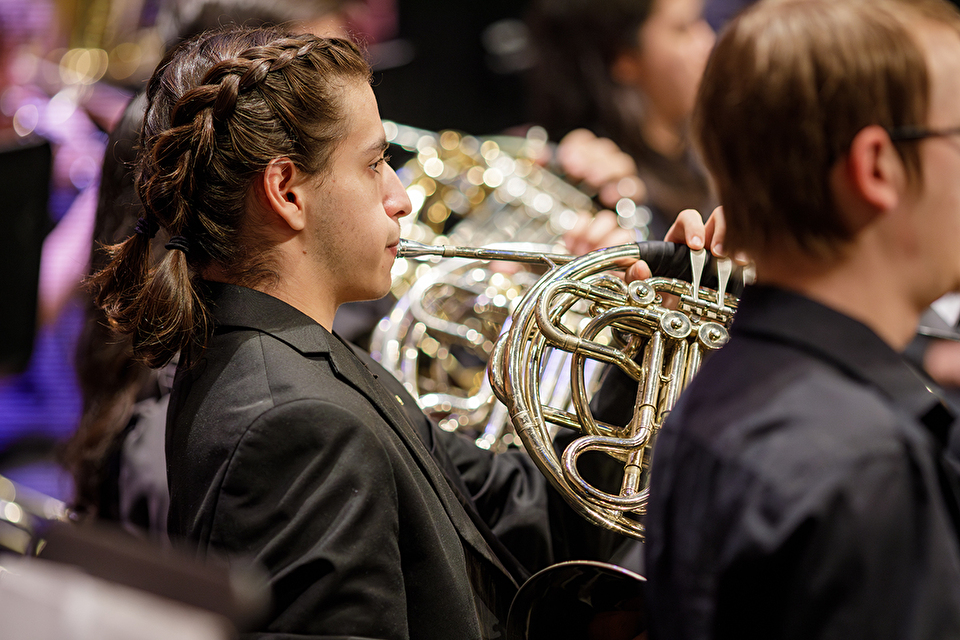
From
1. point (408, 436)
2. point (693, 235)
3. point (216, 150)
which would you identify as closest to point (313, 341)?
point (408, 436)

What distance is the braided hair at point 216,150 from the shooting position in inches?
47.6

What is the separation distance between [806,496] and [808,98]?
0.36 m

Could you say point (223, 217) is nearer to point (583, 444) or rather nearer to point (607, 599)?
point (583, 444)

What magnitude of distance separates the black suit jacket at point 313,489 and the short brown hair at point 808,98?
59cm

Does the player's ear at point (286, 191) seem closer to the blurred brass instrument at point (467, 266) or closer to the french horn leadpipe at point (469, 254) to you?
the french horn leadpipe at point (469, 254)

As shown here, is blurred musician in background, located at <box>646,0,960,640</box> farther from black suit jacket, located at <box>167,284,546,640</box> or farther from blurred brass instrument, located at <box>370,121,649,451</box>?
blurred brass instrument, located at <box>370,121,649,451</box>

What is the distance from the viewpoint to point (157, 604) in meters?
0.57

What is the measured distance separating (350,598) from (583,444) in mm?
400

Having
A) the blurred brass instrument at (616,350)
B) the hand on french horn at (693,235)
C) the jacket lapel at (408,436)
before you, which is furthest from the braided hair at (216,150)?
the hand on french horn at (693,235)

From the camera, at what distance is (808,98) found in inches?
30.8

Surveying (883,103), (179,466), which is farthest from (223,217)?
(883,103)

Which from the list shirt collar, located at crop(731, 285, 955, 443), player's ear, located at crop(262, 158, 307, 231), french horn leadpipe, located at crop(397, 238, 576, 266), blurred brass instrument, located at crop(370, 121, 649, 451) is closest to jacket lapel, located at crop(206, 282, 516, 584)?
player's ear, located at crop(262, 158, 307, 231)

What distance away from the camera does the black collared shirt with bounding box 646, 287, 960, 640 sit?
71cm

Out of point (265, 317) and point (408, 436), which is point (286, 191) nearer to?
point (265, 317)
